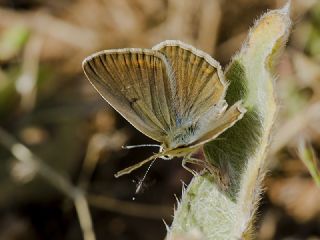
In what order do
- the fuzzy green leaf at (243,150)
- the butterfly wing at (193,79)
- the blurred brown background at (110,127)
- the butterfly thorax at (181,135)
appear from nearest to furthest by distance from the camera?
the fuzzy green leaf at (243,150) → the butterfly wing at (193,79) → the butterfly thorax at (181,135) → the blurred brown background at (110,127)

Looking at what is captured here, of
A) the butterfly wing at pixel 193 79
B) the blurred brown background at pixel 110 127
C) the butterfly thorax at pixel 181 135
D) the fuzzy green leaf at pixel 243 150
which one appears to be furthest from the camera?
the blurred brown background at pixel 110 127

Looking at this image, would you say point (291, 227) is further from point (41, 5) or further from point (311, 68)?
point (41, 5)

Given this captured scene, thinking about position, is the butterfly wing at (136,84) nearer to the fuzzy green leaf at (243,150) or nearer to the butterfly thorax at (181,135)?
the butterfly thorax at (181,135)

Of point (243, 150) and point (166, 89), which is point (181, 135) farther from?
point (243, 150)

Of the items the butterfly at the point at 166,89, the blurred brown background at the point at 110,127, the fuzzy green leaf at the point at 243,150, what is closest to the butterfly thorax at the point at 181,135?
the butterfly at the point at 166,89

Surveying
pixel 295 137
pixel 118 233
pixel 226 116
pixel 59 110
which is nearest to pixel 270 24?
pixel 226 116
